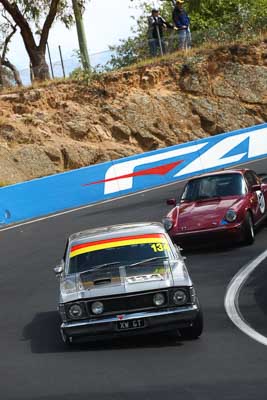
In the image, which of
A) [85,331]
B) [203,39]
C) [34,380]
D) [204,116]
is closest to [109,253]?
[85,331]

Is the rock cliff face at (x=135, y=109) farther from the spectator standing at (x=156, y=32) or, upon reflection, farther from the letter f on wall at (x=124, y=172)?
the letter f on wall at (x=124, y=172)

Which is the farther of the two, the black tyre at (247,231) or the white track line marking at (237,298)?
the black tyre at (247,231)

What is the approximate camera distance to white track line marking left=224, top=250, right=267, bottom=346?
39.5ft

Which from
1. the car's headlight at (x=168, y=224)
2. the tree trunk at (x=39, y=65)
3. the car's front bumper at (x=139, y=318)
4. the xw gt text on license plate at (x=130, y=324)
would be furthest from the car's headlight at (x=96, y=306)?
the tree trunk at (x=39, y=65)

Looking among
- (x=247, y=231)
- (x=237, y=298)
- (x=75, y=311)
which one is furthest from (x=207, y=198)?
(x=75, y=311)

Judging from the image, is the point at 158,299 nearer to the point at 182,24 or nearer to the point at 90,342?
the point at 90,342

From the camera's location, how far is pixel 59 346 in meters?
12.3

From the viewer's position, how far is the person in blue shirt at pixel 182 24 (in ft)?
129

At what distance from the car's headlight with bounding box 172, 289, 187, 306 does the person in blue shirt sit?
1132 inches

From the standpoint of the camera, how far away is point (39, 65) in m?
40.8

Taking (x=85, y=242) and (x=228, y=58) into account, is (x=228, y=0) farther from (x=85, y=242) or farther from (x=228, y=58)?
(x=85, y=242)

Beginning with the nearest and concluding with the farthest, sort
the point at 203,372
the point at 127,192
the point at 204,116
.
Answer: the point at 203,372 < the point at 127,192 < the point at 204,116

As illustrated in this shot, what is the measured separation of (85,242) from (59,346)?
5.09 feet

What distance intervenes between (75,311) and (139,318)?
0.87m
